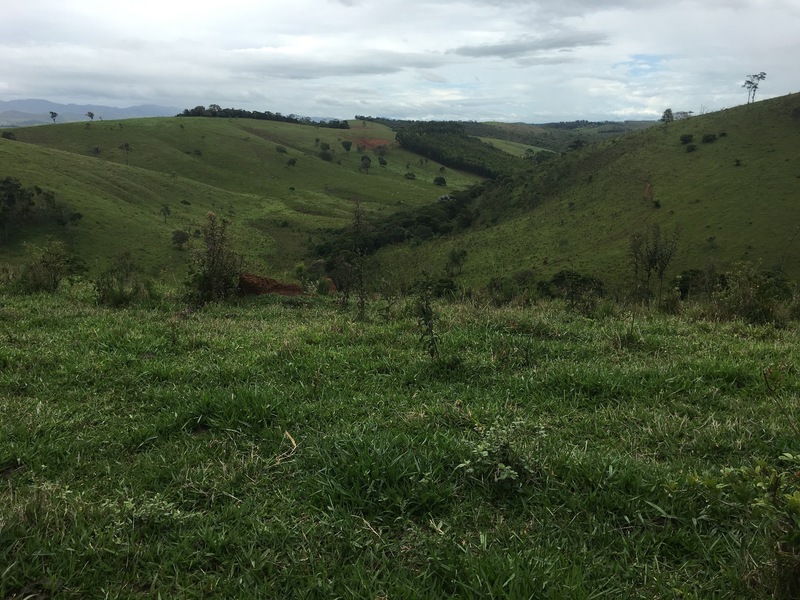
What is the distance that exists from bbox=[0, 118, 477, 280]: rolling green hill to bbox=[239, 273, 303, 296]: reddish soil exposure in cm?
3922

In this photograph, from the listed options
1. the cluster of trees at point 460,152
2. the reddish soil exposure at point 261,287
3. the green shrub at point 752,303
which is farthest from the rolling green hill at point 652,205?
the cluster of trees at point 460,152

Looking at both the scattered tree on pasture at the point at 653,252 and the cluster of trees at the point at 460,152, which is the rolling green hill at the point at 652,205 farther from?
the cluster of trees at the point at 460,152

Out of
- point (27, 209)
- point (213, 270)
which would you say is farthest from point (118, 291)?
point (27, 209)

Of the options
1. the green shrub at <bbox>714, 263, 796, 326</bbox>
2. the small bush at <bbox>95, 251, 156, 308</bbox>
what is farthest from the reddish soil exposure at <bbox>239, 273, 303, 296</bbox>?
the green shrub at <bbox>714, 263, 796, 326</bbox>

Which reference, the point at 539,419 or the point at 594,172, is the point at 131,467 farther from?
the point at 594,172

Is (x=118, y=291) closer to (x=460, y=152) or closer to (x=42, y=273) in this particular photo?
(x=42, y=273)

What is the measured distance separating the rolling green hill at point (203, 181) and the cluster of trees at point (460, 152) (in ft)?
16.9

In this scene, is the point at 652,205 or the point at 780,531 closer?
the point at 780,531

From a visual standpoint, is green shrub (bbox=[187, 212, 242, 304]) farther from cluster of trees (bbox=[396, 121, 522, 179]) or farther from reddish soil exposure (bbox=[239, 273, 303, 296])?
cluster of trees (bbox=[396, 121, 522, 179])

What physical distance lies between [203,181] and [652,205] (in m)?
85.9

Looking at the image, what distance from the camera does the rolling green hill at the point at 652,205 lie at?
52062 mm

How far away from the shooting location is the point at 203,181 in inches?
4117

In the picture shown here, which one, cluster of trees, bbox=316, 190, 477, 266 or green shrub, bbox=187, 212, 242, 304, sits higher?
green shrub, bbox=187, 212, 242, 304

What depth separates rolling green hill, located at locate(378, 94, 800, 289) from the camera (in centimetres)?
5206
